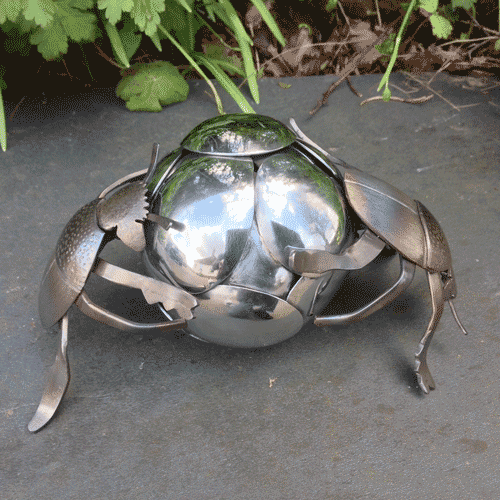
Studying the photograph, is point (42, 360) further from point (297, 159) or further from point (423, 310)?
point (423, 310)

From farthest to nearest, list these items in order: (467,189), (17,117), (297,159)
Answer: (17,117) → (467,189) → (297,159)

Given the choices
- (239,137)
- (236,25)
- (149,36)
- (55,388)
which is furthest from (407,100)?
(55,388)

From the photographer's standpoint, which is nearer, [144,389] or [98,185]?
[144,389]

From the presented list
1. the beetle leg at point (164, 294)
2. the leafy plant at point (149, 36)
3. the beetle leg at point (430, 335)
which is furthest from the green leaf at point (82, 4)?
the beetle leg at point (430, 335)

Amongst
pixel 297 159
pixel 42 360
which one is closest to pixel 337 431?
pixel 297 159

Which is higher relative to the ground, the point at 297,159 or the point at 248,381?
the point at 297,159

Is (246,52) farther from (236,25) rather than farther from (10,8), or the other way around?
(10,8)

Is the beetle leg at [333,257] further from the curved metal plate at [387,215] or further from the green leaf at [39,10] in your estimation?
the green leaf at [39,10]

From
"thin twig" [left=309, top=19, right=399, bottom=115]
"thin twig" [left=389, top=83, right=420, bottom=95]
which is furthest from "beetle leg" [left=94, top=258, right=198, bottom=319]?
"thin twig" [left=389, top=83, right=420, bottom=95]
